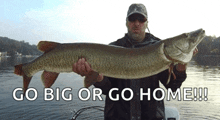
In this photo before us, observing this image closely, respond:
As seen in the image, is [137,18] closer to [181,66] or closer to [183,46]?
[183,46]

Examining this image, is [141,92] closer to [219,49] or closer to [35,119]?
[35,119]

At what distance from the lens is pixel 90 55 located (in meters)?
2.97

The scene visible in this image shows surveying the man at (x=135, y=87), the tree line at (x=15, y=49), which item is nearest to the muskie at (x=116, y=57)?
the man at (x=135, y=87)

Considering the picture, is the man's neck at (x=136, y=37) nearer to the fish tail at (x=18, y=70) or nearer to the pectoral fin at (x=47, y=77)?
the pectoral fin at (x=47, y=77)

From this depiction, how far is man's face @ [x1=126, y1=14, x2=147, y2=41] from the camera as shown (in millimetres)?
3311

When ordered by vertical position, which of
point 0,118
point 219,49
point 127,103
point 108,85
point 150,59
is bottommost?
point 0,118

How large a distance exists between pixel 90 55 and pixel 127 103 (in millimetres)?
936

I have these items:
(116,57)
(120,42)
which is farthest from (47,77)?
(120,42)

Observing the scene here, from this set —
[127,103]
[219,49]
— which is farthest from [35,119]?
[219,49]

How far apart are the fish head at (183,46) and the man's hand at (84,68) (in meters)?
1.09

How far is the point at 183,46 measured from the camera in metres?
2.76

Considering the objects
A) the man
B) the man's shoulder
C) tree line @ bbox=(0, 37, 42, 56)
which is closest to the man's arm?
the man

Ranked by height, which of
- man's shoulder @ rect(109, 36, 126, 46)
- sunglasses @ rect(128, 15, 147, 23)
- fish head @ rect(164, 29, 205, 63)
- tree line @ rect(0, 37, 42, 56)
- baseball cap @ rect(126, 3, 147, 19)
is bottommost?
fish head @ rect(164, 29, 205, 63)

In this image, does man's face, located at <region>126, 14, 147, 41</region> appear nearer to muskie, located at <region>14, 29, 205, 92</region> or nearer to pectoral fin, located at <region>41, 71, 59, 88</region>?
muskie, located at <region>14, 29, 205, 92</region>
